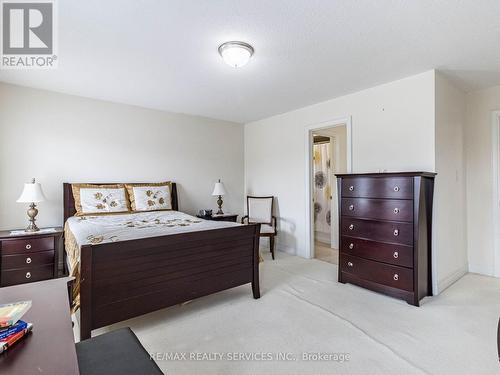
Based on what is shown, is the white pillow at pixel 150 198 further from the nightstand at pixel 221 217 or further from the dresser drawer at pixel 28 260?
the dresser drawer at pixel 28 260

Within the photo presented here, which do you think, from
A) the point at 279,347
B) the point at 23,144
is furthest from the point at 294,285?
the point at 23,144

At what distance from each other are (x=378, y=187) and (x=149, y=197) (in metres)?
3.01

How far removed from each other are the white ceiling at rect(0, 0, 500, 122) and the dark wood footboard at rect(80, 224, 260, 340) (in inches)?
64.5

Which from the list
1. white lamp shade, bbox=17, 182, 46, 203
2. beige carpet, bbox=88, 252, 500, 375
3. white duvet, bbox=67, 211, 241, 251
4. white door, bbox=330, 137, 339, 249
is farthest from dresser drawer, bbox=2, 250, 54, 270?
white door, bbox=330, 137, 339, 249

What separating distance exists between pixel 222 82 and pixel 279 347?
273 centimetres

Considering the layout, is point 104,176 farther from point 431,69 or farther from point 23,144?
point 431,69

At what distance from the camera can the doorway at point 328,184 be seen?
4773 millimetres

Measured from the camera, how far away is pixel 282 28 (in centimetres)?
205

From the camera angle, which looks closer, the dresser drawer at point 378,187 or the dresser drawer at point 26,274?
the dresser drawer at point 378,187

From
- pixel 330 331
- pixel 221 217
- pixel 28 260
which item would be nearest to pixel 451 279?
pixel 330 331

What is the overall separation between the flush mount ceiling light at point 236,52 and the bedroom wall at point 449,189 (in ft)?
6.87

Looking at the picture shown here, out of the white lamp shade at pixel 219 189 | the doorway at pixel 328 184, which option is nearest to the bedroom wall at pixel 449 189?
the doorway at pixel 328 184

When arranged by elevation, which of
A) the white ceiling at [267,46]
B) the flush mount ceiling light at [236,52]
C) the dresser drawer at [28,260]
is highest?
the white ceiling at [267,46]

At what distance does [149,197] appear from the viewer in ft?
12.6
